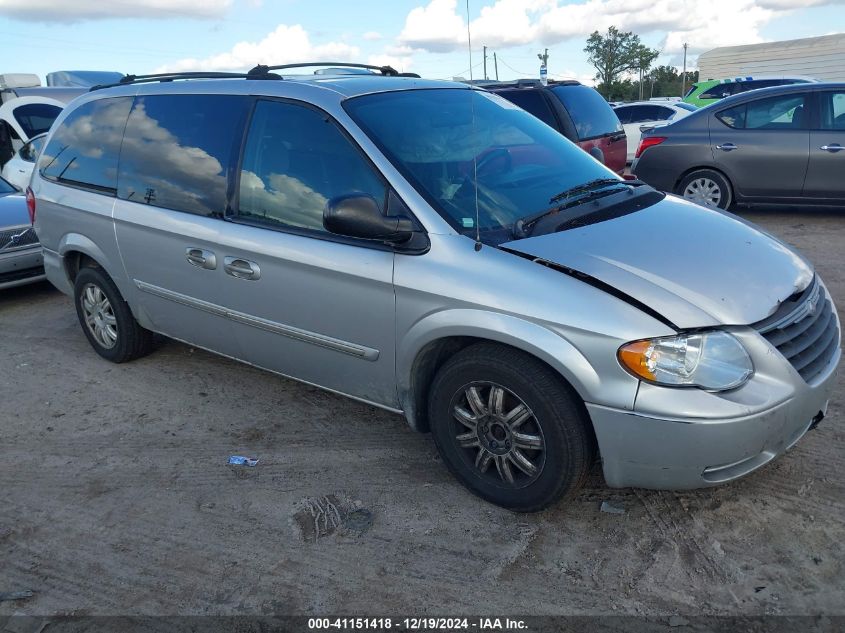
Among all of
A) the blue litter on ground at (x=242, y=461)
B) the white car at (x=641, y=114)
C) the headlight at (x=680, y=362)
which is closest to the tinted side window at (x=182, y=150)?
the blue litter on ground at (x=242, y=461)

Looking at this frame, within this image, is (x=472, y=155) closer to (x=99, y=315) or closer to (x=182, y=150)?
(x=182, y=150)

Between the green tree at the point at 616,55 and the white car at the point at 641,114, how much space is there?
193 ft

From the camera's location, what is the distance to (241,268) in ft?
12.4

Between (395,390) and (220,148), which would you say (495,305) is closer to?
(395,390)

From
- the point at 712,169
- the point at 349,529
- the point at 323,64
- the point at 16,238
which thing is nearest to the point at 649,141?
the point at 712,169

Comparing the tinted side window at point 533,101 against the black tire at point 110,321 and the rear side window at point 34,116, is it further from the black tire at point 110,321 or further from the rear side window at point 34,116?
the rear side window at point 34,116

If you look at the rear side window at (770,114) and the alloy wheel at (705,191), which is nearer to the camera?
the rear side window at (770,114)

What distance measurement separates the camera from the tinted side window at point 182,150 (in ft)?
12.9

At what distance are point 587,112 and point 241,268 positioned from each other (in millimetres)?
6357

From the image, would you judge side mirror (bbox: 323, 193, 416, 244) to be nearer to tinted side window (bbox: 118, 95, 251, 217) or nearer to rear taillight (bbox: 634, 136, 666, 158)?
tinted side window (bbox: 118, 95, 251, 217)

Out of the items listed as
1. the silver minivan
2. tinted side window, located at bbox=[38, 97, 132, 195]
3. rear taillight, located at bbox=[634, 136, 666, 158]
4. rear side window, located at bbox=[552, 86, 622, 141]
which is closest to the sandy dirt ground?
the silver minivan

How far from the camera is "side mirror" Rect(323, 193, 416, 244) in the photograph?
3.06 meters

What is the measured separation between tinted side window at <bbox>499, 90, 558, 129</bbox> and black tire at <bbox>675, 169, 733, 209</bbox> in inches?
71.2

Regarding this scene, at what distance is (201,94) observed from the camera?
13.7 ft
